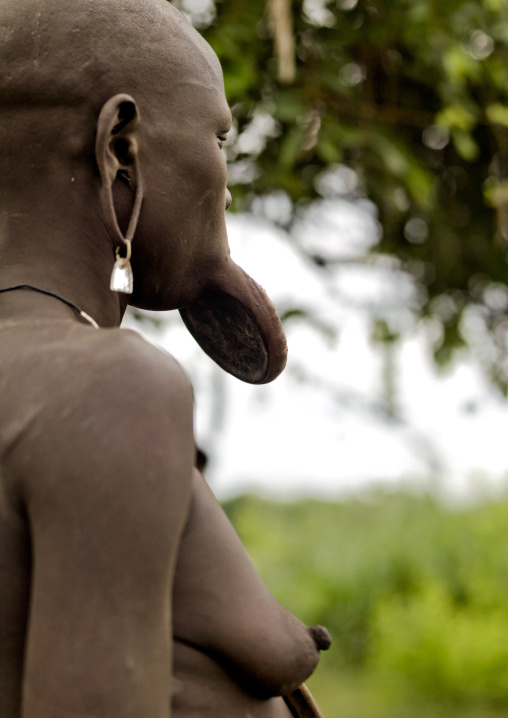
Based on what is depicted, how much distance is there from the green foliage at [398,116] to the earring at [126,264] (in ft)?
6.84

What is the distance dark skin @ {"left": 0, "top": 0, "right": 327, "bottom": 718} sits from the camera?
3.95 ft

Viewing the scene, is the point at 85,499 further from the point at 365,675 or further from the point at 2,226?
the point at 365,675

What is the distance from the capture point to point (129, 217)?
150 cm

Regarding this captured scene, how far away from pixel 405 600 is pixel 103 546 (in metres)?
7.66

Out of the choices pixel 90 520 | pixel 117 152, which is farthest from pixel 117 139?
pixel 90 520

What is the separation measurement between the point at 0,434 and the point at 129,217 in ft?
1.33

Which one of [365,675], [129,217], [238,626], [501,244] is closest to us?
[238,626]

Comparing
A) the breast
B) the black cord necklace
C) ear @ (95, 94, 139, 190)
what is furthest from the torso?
ear @ (95, 94, 139, 190)

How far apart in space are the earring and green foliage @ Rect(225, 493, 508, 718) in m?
6.46

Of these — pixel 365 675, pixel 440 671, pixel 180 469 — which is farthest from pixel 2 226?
pixel 365 675

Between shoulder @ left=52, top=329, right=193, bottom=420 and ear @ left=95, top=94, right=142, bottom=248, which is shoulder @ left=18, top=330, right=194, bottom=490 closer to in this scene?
shoulder @ left=52, top=329, right=193, bottom=420

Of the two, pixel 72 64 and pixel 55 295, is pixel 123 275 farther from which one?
pixel 72 64

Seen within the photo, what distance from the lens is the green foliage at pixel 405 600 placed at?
7.38m

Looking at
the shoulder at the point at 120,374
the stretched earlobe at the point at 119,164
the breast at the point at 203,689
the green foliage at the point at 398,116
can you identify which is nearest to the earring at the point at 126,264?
the stretched earlobe at the point at 119,164
